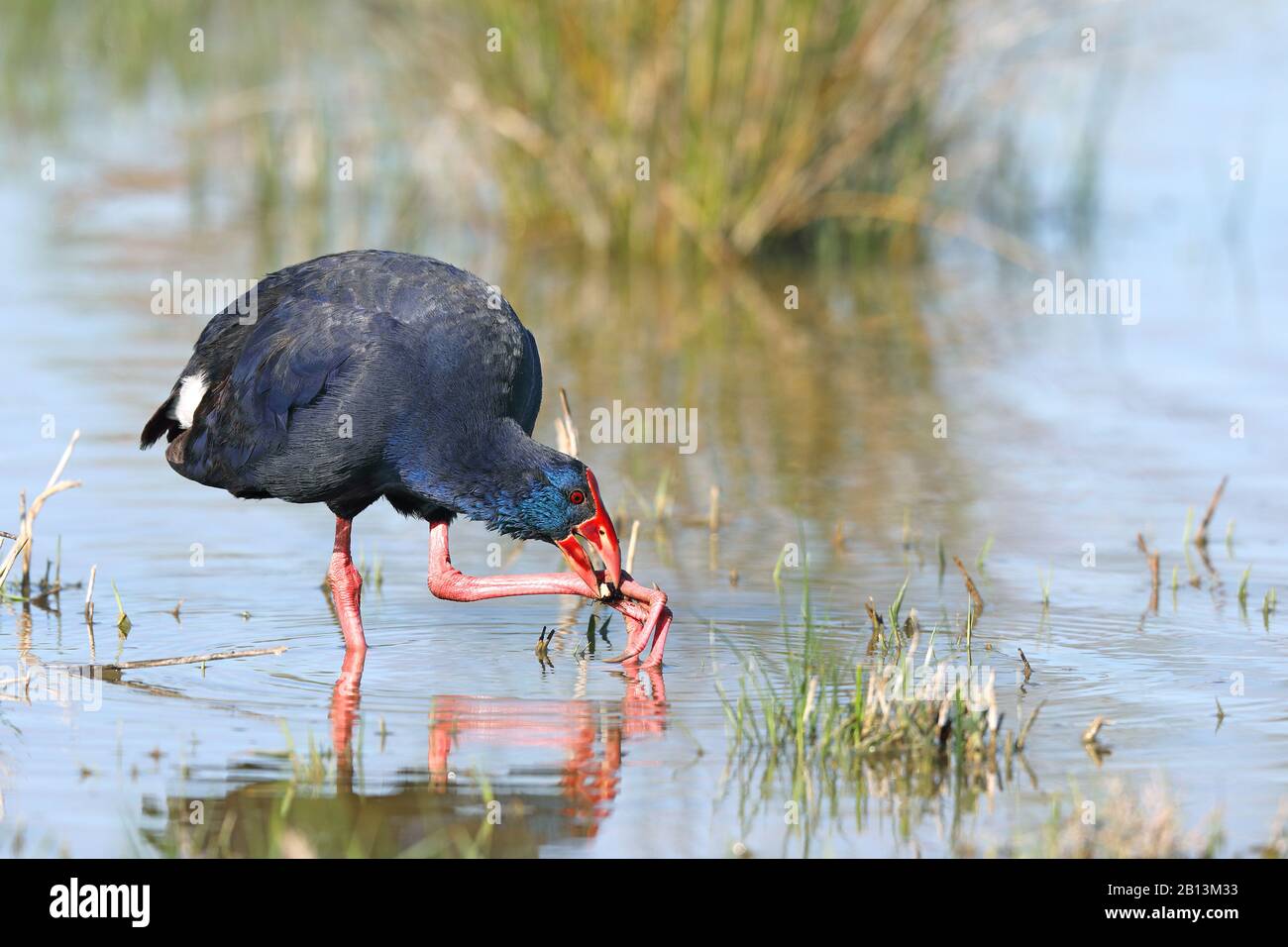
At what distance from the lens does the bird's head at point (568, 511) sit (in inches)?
199

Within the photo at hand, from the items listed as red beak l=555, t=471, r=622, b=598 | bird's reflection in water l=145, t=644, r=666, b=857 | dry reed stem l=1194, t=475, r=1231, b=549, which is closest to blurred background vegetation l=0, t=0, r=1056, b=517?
dry reed stem l=1194, t=475, r=1231, b=549

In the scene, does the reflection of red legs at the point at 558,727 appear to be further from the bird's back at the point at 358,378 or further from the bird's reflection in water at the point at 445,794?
the bird's back at the point at 358,378

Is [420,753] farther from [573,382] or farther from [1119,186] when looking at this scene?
[1119,186]

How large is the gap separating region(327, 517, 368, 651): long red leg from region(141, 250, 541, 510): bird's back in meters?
0.15

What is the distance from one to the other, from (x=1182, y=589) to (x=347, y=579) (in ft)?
7.85

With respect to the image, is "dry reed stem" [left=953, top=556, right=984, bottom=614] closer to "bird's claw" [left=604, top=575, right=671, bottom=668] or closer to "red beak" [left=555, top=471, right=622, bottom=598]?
"bird's claw" [left=604, top=575, right=671, bottom=668]

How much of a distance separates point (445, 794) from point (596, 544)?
3.84 feet

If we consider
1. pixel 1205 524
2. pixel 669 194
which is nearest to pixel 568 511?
pixel 1205 524

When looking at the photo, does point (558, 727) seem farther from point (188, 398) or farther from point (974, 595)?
A: point (188, 398)

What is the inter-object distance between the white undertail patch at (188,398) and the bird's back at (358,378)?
3.9 inches

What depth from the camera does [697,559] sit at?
6.29 metres

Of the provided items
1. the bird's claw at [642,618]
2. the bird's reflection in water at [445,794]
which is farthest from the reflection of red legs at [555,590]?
the bird's reflection in water at [445,794]

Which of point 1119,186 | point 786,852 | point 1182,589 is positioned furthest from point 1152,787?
point 1119,186

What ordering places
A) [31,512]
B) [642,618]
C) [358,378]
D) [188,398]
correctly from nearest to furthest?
[358,378], [642,618], [31,512], [188,398]
